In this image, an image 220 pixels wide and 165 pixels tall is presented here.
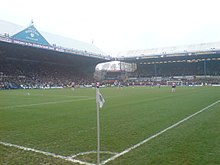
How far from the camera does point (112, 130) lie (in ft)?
29.0

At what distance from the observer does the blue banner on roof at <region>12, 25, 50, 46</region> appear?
47.8 metres

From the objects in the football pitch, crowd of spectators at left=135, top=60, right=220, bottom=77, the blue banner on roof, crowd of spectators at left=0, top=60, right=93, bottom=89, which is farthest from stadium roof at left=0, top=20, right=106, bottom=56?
the football pitch

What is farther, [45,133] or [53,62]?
[53,62]

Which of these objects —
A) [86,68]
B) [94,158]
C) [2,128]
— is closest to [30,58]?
[86,68]

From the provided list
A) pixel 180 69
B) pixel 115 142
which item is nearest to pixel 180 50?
pixel 180 69

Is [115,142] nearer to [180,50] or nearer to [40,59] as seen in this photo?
[40,59]

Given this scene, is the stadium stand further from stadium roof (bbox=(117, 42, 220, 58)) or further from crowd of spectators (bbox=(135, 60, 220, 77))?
crowd of spectators (bbox=(135, 60, 220, 77))

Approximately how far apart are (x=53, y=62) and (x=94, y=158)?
69074mm

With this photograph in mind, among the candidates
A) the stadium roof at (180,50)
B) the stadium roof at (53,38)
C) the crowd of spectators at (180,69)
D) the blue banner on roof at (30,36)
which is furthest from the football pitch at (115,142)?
the crowd of spectators at (180,69)

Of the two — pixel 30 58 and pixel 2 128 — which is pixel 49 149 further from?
pixel 30 58

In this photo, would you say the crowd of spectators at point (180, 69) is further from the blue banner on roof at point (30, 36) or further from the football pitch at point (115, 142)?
the football pitch at point (115, 142)

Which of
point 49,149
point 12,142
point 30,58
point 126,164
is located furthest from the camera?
point 30,58

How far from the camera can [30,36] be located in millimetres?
49719

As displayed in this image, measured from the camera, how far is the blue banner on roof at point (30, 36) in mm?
47781
